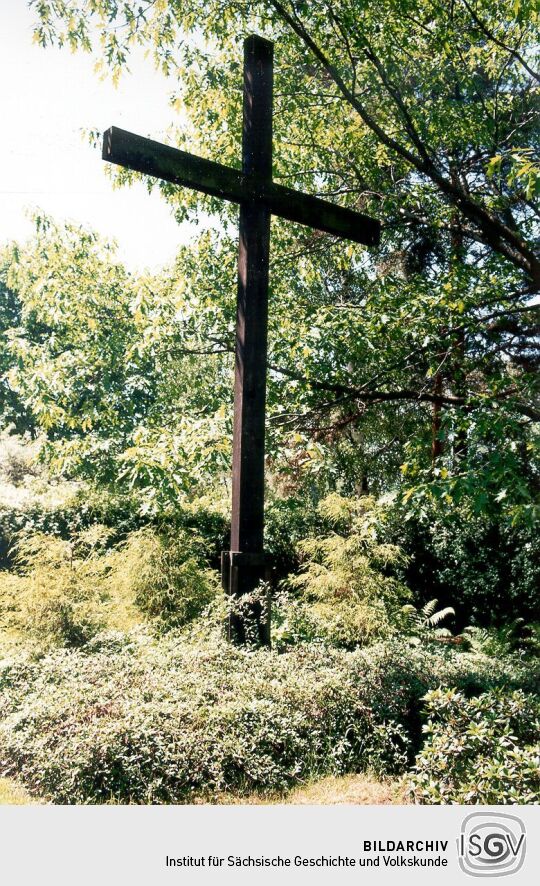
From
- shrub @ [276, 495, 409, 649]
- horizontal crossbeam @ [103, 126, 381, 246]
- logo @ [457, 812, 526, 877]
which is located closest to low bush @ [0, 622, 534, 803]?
logo @ [457, 812, 526, 877]

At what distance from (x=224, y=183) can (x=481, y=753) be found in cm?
384

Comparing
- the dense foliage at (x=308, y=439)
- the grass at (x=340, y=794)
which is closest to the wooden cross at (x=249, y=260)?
the dense foliage at (x=308, y=439)

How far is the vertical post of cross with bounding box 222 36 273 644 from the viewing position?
4.71m

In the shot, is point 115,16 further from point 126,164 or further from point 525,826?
point 525,826

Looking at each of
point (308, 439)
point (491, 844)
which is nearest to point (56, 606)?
point (308, 439)

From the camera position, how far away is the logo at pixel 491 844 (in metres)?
2.79

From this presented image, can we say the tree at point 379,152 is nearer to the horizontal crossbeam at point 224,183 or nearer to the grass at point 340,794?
the horizontal crossbeam at point 224,183

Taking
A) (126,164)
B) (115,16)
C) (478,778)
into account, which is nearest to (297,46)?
(115,16)

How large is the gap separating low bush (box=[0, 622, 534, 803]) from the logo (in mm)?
980

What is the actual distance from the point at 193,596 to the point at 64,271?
159 inches

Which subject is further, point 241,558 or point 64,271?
point 64,271

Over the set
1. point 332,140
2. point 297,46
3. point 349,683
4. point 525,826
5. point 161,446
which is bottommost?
point 525,826

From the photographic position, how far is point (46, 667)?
4625 mm

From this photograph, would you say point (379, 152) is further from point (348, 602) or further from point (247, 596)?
point (247, 596)
